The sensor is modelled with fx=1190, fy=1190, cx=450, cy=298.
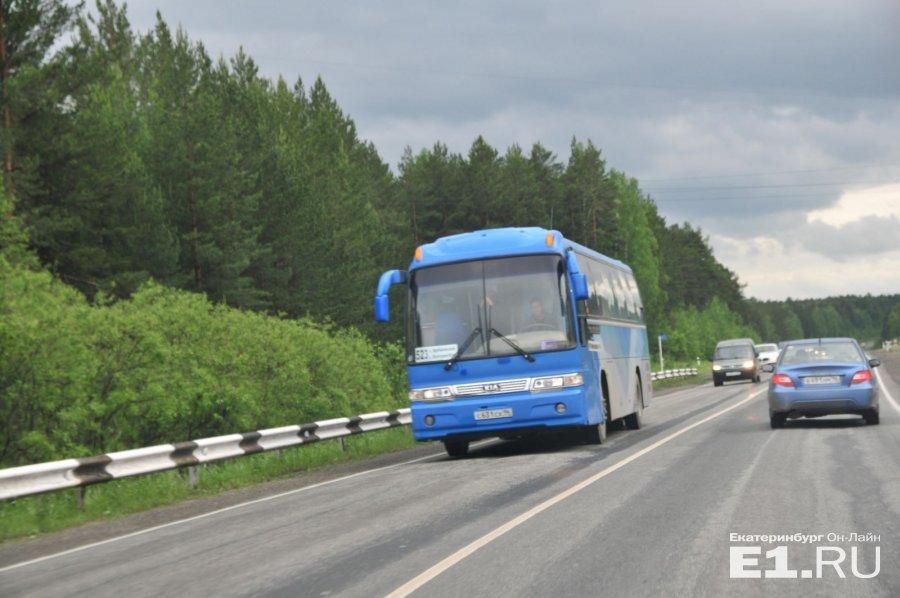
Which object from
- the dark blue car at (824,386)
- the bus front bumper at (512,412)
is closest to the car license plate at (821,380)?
the dark blue car at (824,386)

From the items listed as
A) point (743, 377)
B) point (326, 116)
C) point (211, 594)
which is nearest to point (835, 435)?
point (211, 594)

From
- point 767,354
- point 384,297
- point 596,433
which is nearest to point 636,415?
point 596,433

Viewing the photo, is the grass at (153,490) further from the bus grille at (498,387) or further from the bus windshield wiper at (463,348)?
the bus grille at (498,387)

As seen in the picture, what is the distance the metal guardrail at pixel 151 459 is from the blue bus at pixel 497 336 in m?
2.26

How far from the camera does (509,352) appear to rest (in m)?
17.4

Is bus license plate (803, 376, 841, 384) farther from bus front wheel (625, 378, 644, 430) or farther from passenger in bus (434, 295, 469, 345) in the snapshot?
passenger in bus (434, 295, 469, 345)

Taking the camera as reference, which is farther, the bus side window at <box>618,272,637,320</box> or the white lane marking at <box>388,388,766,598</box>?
the bus side window at <box>618,272,637,320</box>

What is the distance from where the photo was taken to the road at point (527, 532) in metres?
7.38

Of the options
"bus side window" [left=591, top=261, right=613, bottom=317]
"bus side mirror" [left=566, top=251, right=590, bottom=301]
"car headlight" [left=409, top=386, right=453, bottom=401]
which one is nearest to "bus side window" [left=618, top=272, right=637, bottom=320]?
"bus side window" [left=591, top=261, right=613, bottom=317]

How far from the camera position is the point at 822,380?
20188 millimetres

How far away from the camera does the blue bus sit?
17359mm

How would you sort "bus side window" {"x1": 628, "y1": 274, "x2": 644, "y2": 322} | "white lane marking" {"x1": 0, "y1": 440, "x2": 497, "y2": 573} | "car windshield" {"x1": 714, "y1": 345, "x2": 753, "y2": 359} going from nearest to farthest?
1. "white lane marking" {"x1": 0, "y1": 440, "x2": 497, "y2": 573}
2. "bus side window" {"x1": 628, "y1": 274, "x2": 644, "y2": 322}
3. "car windshield" {"x1": 714, "y1": 345, "x2": 753, "y2": 359}

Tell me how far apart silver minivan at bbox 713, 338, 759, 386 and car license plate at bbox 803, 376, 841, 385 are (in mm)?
34629

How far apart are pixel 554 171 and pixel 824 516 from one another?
8872 centimetres
